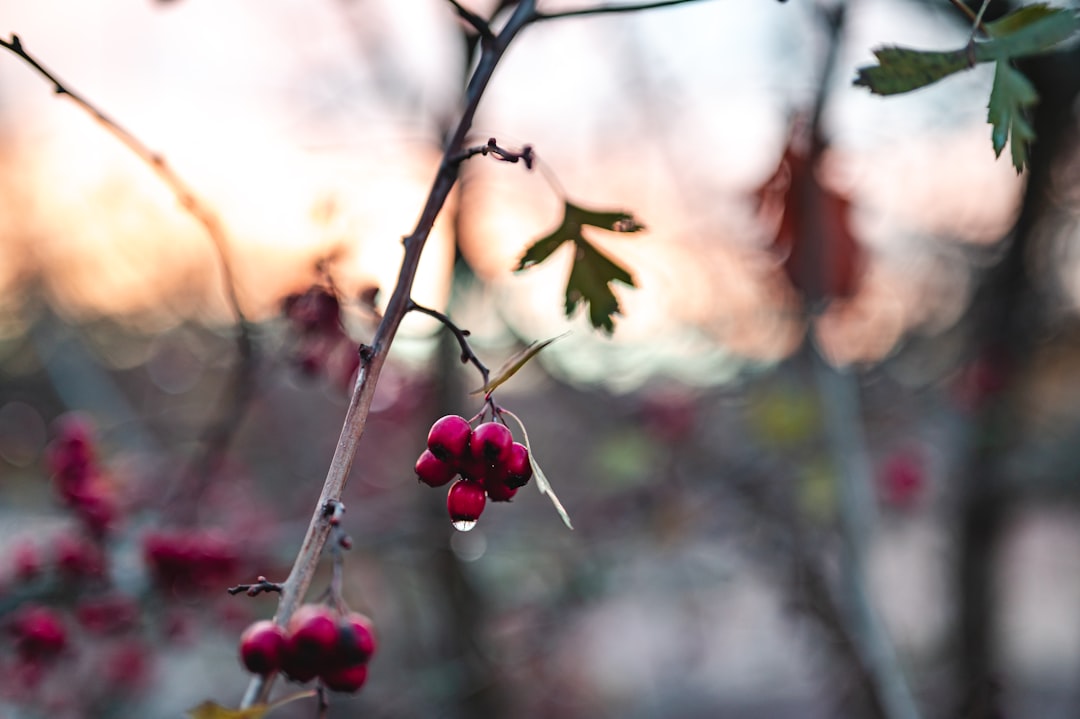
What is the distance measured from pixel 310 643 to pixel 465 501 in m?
0.30

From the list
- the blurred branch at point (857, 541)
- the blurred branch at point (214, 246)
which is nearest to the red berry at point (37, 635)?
the blurred branch at point (214, 246)

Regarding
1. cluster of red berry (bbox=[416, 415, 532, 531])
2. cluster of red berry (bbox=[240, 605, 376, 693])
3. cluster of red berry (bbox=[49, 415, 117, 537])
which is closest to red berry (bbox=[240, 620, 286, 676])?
cluster of red berry (bbox=[240, 605, 376, 693])

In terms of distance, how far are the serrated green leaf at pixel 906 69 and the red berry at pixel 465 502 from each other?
2.52 feet

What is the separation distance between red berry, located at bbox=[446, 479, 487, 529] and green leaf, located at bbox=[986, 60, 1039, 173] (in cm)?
86

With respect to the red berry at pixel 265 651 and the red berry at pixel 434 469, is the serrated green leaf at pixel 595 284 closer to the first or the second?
the red berry at pixel 434 469

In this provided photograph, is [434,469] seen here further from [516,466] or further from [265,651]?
[265,651]

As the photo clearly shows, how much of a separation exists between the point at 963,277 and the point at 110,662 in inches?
242

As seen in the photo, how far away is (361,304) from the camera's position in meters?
1.53

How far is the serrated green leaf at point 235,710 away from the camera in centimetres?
65

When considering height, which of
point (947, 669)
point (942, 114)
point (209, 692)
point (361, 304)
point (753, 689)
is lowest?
point (753, 689)

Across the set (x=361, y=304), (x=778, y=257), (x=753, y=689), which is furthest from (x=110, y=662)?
(x=753, y=689)

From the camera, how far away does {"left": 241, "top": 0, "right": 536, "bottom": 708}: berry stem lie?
0.72 m

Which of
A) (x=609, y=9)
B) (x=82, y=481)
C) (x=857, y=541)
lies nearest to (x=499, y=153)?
(x=609, y=9)

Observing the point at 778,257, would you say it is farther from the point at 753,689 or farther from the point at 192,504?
the point at 753,689
